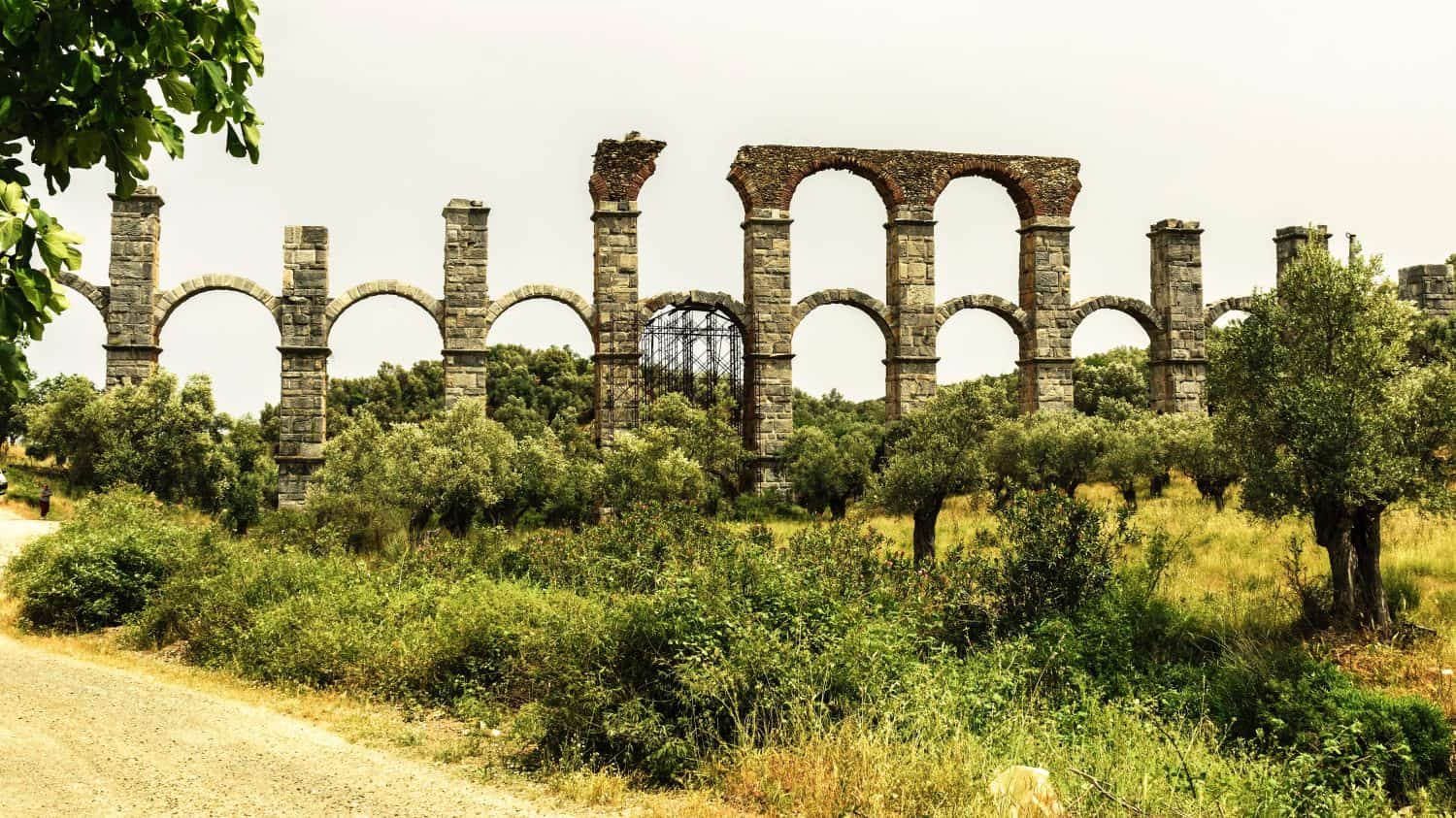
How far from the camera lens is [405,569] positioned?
13.5 metres

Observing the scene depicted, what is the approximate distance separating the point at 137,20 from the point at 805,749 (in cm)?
514

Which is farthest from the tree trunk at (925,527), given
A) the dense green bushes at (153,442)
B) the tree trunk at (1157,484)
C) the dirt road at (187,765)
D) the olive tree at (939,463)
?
the dense green bushes at (153,442)

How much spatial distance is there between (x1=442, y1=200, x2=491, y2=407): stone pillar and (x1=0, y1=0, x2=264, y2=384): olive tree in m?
20.7

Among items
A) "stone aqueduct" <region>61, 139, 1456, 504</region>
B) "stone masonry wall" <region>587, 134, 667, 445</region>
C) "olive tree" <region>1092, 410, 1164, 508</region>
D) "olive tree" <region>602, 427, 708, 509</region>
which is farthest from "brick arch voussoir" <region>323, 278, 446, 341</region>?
"olive tree" <region>1092, 410, 1164, 508</region>

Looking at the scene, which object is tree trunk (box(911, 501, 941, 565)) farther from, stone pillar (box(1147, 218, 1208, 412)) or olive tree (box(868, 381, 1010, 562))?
stone pillar (box(1147, 218, 1208, 412))

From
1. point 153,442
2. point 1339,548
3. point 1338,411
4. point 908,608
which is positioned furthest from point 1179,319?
point 153,442

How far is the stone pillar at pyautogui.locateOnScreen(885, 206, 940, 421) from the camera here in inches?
1033

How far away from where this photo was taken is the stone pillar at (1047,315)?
88.3 feet

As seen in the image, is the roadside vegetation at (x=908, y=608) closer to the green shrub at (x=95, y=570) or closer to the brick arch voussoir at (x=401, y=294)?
the green shrub at (x=95, y=570)

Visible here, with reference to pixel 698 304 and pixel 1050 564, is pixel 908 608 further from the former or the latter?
pixel 698 304

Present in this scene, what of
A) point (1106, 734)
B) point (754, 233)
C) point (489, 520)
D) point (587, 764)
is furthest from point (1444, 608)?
point (754, 233)

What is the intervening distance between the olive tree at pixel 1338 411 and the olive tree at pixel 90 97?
11151 mm

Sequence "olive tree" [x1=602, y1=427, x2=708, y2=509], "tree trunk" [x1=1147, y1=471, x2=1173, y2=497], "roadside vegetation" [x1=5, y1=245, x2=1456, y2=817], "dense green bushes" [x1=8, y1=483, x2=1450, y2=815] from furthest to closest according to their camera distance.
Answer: "tree trunk" [x1=1147, y1=471, x2=1173, y2=497]
"olive tree" [x1=602, y1=427, x2=708, y2=509]
"dense green bushes" [x1=8, y1=483, x2=1450, y2=815]
"roadside vegetation" [x1=5, y1=245, x2=1456, y2=817]

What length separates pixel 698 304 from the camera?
83.6ft
